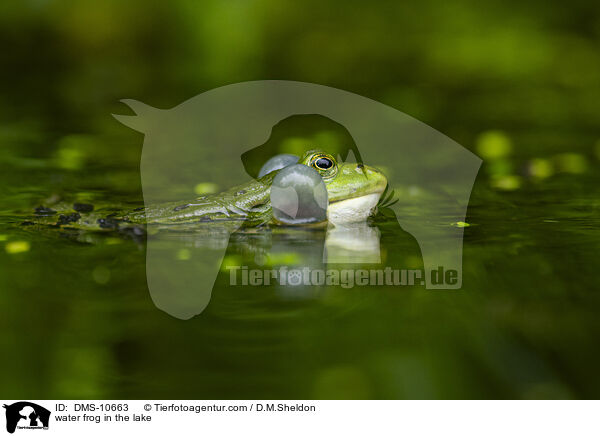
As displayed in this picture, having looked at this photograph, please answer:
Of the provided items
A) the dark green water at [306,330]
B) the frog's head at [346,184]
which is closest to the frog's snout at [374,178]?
the frog's head at [346,184]

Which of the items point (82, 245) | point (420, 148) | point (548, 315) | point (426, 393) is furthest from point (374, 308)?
point (420, 148)

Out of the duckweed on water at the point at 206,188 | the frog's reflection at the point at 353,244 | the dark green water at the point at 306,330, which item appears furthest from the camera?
the duckweed on water at the point at 206,188

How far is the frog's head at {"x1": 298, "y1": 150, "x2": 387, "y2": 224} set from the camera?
314 cm

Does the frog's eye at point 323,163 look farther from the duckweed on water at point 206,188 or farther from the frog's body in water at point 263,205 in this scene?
the duckweed on water at point 206,188

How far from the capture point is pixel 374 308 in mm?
2219

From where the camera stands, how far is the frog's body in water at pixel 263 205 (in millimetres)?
3148

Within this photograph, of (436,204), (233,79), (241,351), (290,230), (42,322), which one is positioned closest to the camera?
(241,351)

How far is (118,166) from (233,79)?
1.86 m

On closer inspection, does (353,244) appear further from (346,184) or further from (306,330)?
(306,330)

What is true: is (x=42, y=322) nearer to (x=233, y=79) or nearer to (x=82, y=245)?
(x=82, y=245)

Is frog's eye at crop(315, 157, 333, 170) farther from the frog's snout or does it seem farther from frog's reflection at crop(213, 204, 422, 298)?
frog's reflection at crop(213, 204, 422, 298)

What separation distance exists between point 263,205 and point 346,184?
42 cm

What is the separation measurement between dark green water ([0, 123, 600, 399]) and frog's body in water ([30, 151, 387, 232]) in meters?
0.24
